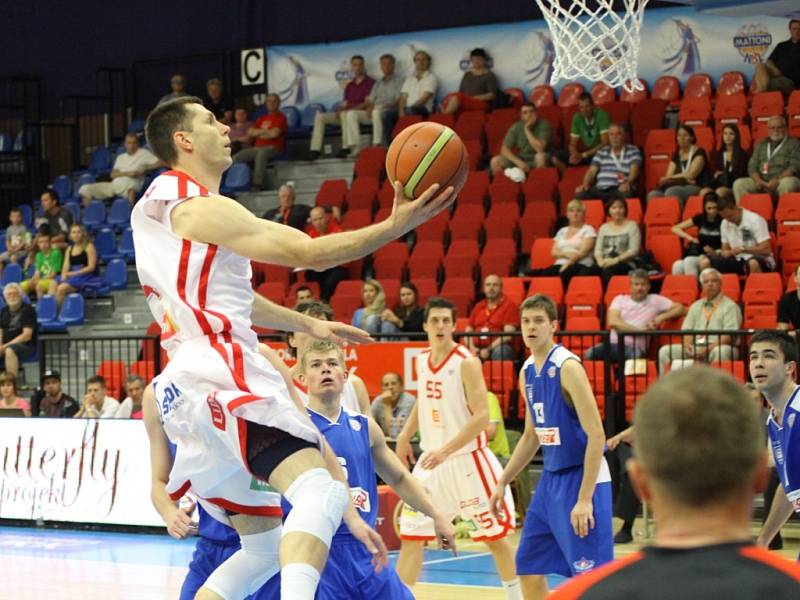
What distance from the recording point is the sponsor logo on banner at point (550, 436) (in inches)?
261

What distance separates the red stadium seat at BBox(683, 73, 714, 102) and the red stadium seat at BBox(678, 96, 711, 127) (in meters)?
0.51

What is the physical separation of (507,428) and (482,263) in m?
2.38

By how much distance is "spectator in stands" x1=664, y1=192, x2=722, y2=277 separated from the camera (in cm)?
1239

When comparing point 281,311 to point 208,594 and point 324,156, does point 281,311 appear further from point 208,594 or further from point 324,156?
Answer: point 324,156

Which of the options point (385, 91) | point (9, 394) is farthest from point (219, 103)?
point (9, 394)

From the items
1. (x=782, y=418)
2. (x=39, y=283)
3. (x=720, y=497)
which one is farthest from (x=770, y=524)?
(x=39, y=283)

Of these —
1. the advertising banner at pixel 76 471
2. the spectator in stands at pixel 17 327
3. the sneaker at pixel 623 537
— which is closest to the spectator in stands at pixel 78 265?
the spectator in stands at pixel 17 327

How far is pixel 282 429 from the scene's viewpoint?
405 centimetres

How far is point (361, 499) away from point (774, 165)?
28.4 feet

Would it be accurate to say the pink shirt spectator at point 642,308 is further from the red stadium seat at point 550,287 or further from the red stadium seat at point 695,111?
the red stadium seat at point 695,111

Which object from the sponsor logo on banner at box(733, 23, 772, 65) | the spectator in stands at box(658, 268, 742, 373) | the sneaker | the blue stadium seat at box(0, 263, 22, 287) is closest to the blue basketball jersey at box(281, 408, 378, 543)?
the sneaker

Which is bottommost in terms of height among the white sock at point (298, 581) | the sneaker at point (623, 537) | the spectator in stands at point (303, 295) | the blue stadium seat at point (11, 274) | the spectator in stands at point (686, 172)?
the sneaker at point (623, 537)

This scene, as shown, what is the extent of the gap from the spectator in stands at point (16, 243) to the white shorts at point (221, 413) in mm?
14250

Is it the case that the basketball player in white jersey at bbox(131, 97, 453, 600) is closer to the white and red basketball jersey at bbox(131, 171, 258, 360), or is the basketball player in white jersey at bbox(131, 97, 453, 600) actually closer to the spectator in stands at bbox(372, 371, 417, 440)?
the white and red basketball jersey at bbox(131, 171, 258, 360)
